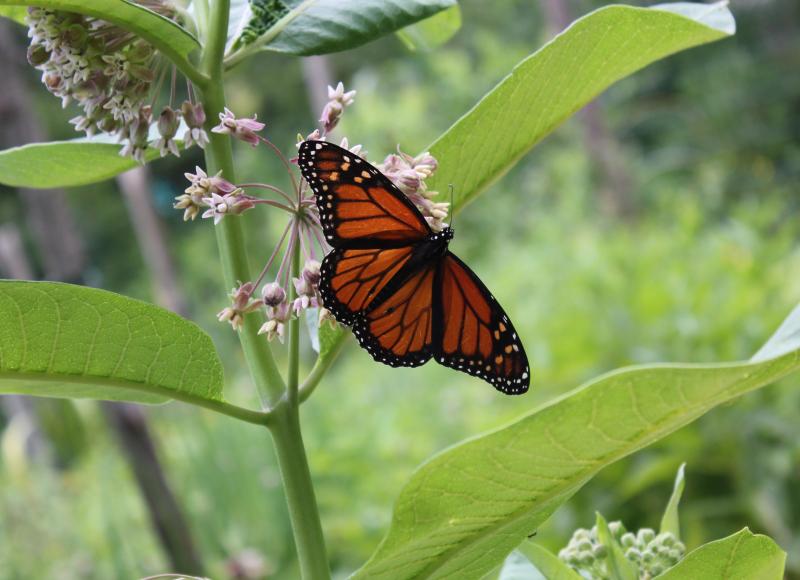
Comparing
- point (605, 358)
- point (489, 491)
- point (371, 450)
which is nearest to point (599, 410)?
point (489, 491)

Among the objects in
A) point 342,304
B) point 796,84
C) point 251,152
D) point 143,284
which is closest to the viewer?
point 342,304

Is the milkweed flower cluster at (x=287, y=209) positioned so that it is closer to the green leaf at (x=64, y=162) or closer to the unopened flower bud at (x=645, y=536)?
the green leaf at (x=64, y=162)

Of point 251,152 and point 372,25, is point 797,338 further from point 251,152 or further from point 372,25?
point 251,152

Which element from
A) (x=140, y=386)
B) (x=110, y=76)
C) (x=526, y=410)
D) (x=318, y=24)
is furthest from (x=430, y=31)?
(x=526, y=410)

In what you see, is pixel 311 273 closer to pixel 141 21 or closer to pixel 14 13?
pixel 141 21

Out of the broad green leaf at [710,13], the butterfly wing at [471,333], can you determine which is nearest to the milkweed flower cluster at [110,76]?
the butterfly wing at [471,333]
